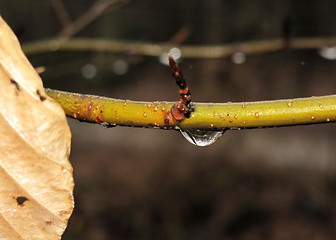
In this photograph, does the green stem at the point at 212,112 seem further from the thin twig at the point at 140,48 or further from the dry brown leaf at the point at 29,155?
the thin twig at the point at 140,48

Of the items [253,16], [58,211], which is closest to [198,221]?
[253,16]

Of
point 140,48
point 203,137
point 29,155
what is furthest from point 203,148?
point 29,155

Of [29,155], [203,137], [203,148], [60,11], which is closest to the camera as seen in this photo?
[29,155]

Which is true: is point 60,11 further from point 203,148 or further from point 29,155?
point 203,148

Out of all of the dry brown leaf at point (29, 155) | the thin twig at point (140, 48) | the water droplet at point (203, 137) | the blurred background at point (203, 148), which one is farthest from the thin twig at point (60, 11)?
the dry brown leaf at point (29, 155)

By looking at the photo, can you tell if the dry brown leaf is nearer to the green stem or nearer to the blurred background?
the green stem

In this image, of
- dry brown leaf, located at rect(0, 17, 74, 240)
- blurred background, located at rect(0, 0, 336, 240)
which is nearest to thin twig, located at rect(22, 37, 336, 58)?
blurred background, located at rect(0, 0, 336, 240)
